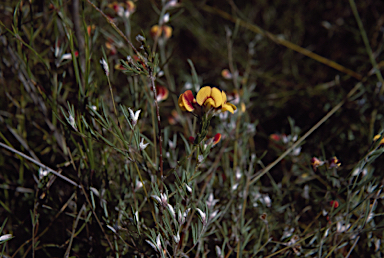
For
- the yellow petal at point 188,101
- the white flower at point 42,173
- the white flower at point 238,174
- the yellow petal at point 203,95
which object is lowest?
the white flower at point 238,174

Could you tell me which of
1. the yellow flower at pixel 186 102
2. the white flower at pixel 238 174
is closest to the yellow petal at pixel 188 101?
the yellow flower at pixel 186 102

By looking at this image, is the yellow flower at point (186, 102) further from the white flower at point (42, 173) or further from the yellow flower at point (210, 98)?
the white flower at point (42, 173)

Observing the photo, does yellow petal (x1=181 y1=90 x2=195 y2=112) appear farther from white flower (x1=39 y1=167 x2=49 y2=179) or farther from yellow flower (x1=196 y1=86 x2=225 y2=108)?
white flower (x1=39 y1=167 x2=49 y2=179)

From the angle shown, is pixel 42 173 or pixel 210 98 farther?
pixel 42 173

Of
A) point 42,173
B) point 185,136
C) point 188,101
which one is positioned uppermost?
point 188,101

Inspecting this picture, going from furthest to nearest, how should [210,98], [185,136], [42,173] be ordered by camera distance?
→ [185,136] < [42,173] < [210,98]

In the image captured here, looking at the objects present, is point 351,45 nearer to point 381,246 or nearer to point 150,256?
point 381,246

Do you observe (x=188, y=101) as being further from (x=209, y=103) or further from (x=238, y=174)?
(x=238, y=174)

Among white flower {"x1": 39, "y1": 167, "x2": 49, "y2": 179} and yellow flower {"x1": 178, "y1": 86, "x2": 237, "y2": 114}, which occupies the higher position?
yellow flower {"x1": 178, "y1": 86, "x2": 237, "y2": 114}

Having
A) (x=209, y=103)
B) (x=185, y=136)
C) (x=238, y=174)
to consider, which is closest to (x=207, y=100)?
(x=209, y=103)

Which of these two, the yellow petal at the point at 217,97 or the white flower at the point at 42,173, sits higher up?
the yellow petal at the point at 217,97

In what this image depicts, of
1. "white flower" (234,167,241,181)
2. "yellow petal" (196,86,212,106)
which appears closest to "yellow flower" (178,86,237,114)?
"yellow petal" (196,86,212,106)

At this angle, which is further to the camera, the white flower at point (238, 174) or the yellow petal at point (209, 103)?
the white flower at point (238, 174)

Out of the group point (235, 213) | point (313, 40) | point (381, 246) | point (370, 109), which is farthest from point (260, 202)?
point (313, 40)
